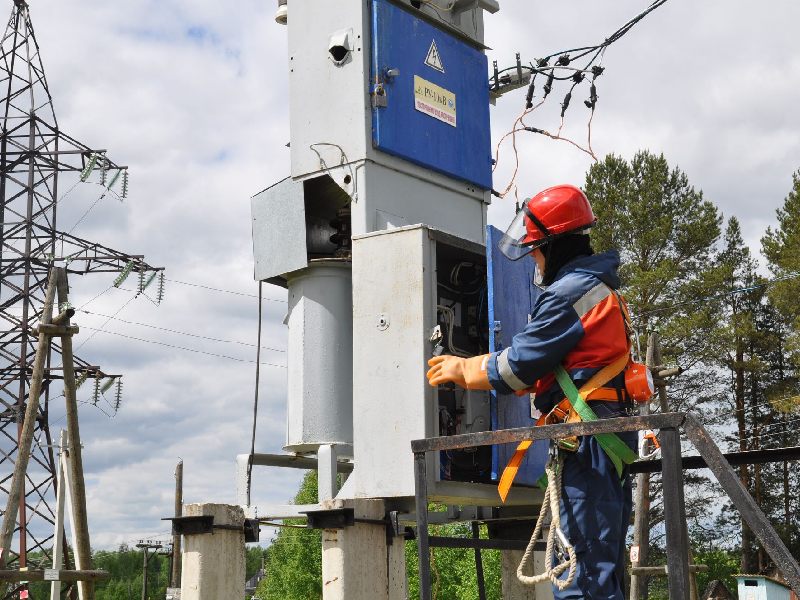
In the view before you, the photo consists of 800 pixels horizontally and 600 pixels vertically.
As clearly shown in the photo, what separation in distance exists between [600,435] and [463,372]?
0.76m

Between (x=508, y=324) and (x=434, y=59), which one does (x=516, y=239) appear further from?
(x=434, y=59)

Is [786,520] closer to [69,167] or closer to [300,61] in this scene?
[69,167]

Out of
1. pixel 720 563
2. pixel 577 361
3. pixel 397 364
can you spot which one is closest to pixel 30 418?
pixel 397 364

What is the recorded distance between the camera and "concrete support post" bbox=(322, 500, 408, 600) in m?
5.20

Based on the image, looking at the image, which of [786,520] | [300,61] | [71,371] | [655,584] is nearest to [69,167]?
[71,371]

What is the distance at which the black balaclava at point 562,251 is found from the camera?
15.5ft

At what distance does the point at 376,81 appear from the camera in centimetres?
632

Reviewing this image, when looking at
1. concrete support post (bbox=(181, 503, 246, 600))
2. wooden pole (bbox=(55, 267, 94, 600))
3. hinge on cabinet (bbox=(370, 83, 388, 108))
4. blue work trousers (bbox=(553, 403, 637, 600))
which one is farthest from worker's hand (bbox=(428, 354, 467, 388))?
wooden pole (bbox=(55, 267, 94, 600))

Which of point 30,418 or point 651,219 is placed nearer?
point 30,418

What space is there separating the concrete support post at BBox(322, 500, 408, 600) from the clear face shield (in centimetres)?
159

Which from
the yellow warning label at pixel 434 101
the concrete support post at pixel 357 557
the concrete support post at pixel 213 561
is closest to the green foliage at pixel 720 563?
the yellow warning label at pixel 434 101

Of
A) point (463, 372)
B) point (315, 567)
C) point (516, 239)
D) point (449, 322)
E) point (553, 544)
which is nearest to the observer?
point (553, 544)

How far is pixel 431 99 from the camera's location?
6801mm

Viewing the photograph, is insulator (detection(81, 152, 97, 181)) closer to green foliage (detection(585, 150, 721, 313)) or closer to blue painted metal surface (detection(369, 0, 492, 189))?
green foliage (detection(585, 150, 721, 313))
